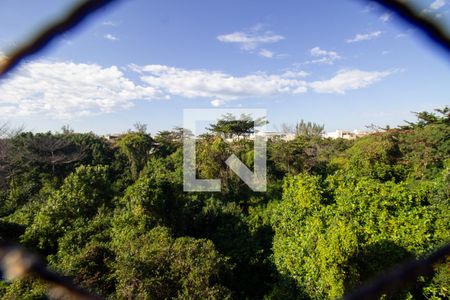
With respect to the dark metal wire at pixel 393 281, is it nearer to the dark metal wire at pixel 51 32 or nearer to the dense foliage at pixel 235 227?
the dark metal wire at pixel 51 32

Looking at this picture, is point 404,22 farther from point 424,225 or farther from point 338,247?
point 424,225

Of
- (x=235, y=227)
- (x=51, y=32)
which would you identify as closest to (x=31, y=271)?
(x=51, y=32)

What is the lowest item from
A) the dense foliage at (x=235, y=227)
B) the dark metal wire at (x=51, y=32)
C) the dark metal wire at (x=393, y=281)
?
the dense foliage at (x=235, y=227)

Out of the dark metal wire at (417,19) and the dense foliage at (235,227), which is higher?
the dark metal wire at (417,19)

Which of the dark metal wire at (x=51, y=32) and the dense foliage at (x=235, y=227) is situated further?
the dense foliage at (x=235, y=227)

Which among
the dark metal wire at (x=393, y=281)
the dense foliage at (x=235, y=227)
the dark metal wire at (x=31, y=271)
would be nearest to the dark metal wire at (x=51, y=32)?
the dark metal wire at (x=31, y=271)

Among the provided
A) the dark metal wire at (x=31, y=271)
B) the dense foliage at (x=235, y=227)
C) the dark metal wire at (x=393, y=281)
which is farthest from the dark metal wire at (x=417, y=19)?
the dense foliage at (x=235, y=227)

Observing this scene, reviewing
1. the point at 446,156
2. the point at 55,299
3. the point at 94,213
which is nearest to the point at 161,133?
the point at 94,213
